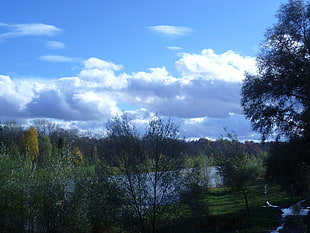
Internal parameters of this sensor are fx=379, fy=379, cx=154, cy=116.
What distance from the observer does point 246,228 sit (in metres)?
20.9

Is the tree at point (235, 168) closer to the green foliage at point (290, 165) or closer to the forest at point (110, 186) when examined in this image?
the green foliage at point (290, 165)

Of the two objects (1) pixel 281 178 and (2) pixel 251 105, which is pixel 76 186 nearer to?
(2) pixel 251 105

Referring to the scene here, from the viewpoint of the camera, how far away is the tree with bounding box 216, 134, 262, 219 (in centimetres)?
2375

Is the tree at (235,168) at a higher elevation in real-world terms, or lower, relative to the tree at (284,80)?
lower

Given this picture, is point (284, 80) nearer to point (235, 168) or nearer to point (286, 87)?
point (286, 87)

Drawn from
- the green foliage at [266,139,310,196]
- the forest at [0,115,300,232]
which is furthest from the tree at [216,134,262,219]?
the forest at [0,115,300,232]

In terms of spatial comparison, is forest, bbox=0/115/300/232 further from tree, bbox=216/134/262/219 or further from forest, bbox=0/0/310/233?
tree, bbox=216/134/262/219

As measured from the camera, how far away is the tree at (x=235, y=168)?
23.8 m

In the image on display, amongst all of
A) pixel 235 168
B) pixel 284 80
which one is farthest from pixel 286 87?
pixel 235 168

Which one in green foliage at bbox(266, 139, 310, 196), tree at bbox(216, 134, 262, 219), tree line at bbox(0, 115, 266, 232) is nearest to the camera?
tree line at bbox(0, 115, 266, 232)

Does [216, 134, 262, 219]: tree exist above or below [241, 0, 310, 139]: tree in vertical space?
below

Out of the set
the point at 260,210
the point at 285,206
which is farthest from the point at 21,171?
the point at 285,206

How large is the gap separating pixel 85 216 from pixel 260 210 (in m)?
15.1

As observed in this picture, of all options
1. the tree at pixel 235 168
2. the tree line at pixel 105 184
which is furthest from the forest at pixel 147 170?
the tree at pixel 235 168
